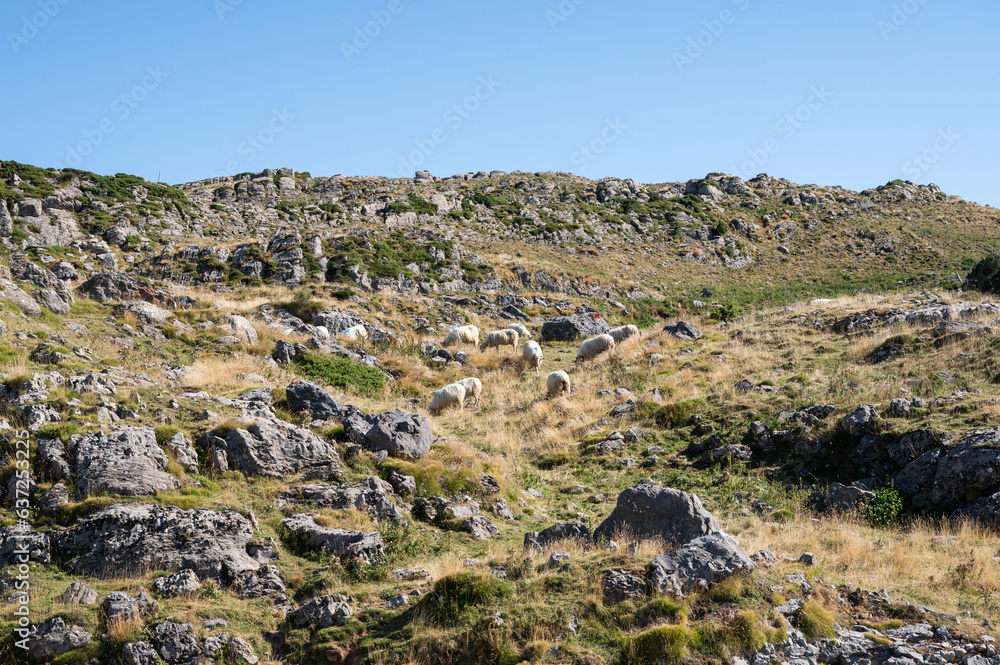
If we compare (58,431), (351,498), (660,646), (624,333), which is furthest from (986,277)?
(58,431)

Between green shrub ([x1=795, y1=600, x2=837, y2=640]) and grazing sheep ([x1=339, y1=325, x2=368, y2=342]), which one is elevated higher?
grazing sheep ([x1=339, y1=325, x2=368, y2=342])

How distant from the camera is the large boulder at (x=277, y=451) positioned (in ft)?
42.1

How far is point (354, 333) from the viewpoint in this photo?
2920cm

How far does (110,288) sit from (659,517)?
2345 cm

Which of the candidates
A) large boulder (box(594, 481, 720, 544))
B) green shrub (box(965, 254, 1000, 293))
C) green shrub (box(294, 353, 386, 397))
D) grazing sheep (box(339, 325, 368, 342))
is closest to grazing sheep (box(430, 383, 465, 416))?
green shrub (box(294, 353, 386, 397))

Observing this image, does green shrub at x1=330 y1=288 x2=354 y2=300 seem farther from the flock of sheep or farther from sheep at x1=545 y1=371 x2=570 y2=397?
sheep at x1=545 y1=371 x2=570 y2=397

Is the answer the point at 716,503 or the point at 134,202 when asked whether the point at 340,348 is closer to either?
the point at 716,503

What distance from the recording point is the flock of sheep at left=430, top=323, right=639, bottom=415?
72.4ft

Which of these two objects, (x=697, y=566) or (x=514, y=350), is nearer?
(x=697, y=566)

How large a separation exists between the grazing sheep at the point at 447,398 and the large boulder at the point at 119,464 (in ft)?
35.3

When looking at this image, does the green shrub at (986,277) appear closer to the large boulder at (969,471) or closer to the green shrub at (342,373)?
the large boulder at (969,471)

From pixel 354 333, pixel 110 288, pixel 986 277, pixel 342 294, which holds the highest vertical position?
pixel 986 277

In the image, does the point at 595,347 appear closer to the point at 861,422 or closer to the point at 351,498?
the point at 861,422

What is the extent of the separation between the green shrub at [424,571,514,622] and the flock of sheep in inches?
499
